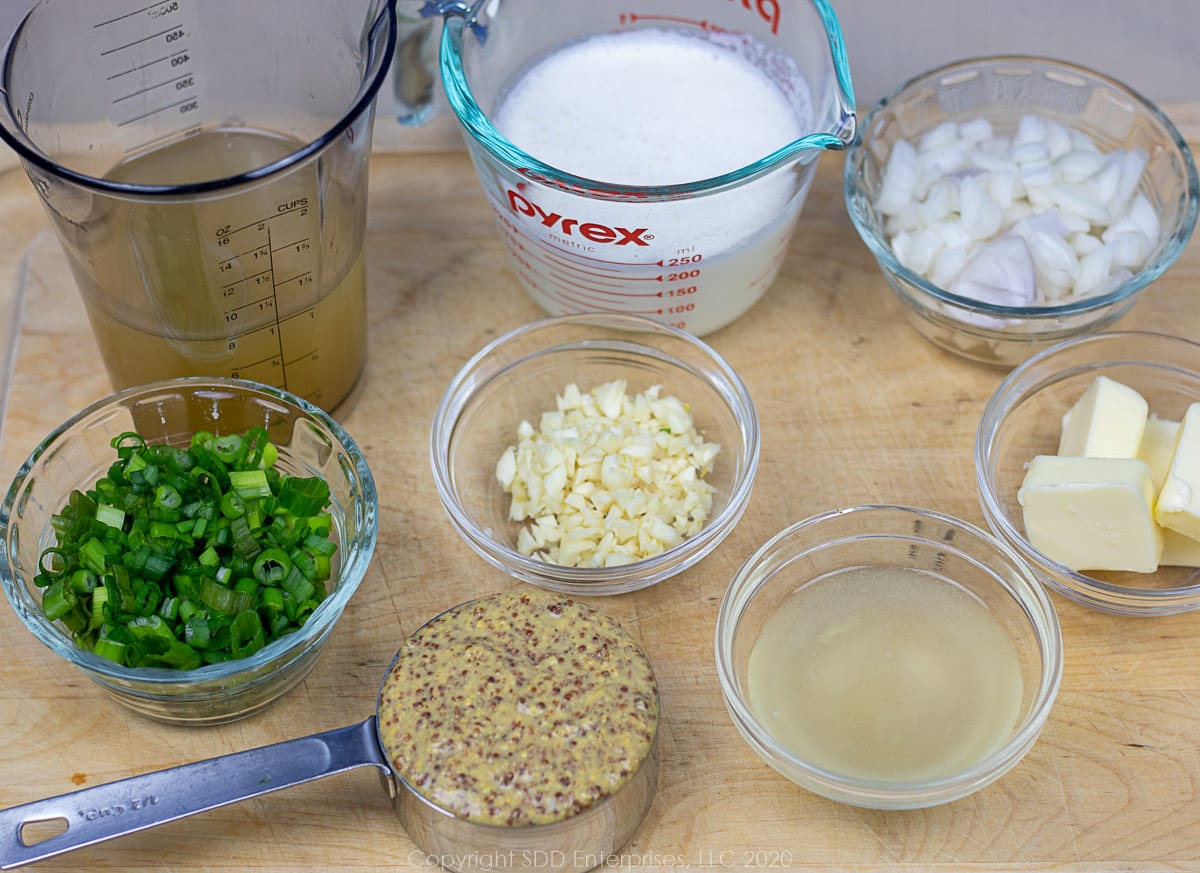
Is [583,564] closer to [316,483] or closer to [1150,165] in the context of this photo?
[316,483]

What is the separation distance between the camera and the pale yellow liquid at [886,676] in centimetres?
153

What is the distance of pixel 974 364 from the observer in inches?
76.9

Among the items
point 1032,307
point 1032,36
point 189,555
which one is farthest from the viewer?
point 1032,36

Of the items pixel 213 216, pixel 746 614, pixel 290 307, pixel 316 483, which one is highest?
pixel 213 216

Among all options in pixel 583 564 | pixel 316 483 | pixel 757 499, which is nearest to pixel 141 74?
pixel 316 483

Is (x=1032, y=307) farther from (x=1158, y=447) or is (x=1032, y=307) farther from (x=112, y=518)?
(x=112, y=518)

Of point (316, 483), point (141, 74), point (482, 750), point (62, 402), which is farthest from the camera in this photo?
point (62, 402)

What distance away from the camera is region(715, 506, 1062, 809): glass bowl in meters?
1.48

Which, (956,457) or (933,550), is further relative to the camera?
(956,457)

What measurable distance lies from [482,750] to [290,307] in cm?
60

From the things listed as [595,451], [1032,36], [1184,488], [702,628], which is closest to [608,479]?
[595,451]

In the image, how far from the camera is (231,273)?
158cm

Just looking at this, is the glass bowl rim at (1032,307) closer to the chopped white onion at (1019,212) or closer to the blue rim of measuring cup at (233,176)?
the chopped white onion at (1019,212)

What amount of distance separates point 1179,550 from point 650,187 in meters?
0.81
